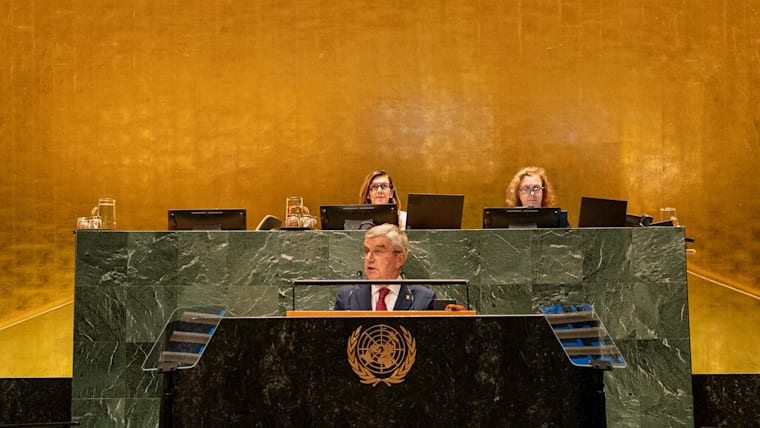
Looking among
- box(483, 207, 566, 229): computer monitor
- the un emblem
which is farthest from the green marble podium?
the un emblem

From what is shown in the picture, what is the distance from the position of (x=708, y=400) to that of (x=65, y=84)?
5237mm

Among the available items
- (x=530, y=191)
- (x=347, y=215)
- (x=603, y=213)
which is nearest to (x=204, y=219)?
(x=347, y=215)

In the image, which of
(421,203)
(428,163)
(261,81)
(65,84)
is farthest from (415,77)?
(65,84)

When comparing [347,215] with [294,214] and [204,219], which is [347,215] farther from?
[204,219]

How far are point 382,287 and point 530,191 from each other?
2.03 m

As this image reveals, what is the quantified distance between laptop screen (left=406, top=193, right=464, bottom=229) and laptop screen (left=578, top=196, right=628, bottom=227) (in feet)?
2.23

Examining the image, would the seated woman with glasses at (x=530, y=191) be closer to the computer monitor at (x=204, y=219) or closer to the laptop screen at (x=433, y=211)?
the laptop screen at (x=433, y=211)

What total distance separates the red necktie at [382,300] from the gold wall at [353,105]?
2.90 metres

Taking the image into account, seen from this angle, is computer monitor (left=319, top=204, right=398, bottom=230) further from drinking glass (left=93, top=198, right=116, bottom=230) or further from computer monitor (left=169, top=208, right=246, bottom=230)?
drinking glass (left=93, top=198, right=116, bottom=230)

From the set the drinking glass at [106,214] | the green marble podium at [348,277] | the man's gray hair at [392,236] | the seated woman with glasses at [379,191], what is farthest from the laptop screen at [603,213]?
the drinking glass at [106,214]

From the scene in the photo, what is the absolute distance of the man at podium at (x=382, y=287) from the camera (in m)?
3.29

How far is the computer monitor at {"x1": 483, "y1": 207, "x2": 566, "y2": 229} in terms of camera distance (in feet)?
13.9

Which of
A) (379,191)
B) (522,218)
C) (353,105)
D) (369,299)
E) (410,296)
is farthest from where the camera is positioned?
(353,105)

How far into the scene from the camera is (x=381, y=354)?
212 centimetres
